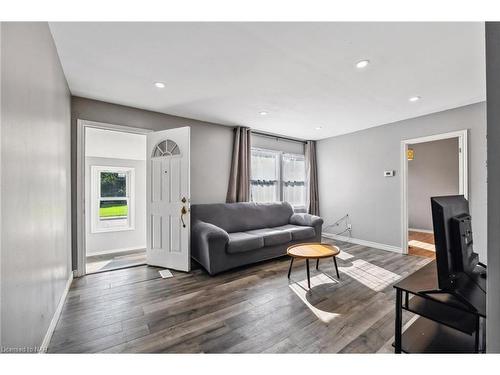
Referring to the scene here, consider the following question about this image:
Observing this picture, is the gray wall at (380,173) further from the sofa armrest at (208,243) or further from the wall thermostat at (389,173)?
the sofa armrest at (208,243)

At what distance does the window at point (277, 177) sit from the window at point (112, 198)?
253cm

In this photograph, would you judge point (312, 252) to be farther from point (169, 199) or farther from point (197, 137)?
point (197, 137)

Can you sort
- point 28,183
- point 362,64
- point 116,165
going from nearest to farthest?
point 28,183
point 362,64
point 116,165

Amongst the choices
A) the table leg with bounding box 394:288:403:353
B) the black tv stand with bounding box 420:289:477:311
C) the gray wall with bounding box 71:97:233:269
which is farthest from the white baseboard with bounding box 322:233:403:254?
the black tv stand with bounding box 420:289:477:311

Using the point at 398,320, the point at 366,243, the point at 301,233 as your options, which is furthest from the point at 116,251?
the point at 366,243

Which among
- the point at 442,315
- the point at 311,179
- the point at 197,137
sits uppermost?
the point at 197,137

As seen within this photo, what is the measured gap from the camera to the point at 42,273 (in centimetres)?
149

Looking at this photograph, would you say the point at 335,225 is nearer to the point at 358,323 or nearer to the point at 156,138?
the point at 358,323

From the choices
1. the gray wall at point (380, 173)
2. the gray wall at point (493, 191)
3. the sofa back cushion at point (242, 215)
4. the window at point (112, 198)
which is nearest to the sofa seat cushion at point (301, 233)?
the sofa back cushion at point (242, 215)

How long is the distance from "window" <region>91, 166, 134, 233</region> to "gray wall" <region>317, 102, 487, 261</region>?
14.4 feet

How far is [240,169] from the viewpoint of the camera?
4270 millimetres

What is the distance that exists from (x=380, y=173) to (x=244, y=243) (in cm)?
307

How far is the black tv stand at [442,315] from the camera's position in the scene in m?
1.00

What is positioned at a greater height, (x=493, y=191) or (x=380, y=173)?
(x=380, y=173)
